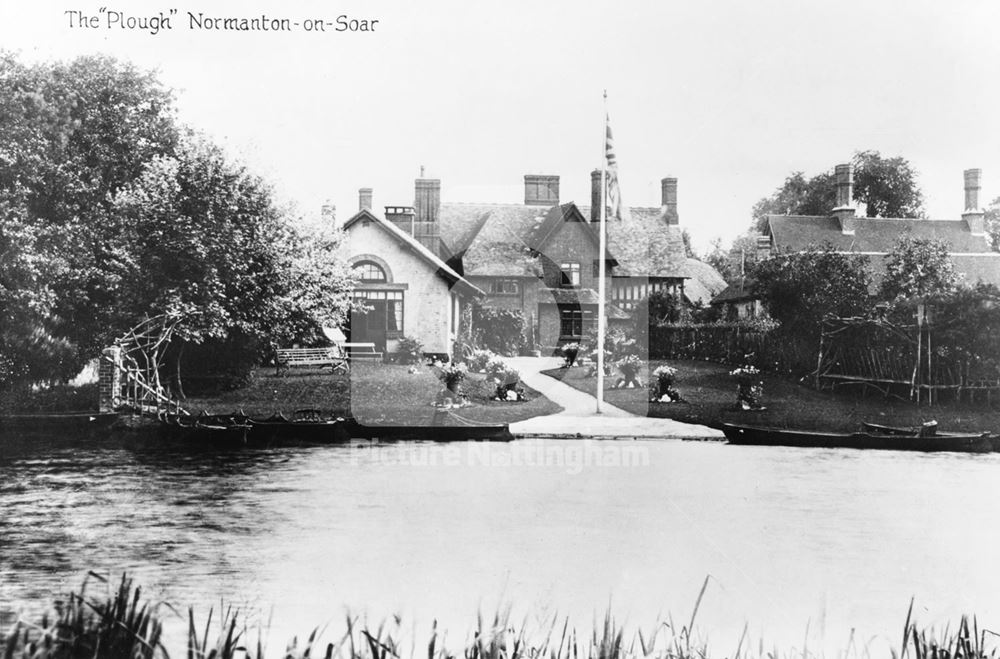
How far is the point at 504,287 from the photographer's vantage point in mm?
20188

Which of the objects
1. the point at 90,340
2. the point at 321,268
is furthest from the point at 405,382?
the point at 90,340

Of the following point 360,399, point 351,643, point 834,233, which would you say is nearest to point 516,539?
point 351,643

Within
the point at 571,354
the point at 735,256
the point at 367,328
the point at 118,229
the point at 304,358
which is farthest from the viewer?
the point at 571,354

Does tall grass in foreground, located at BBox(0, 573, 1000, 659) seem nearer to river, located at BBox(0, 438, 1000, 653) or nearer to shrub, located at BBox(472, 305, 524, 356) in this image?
river, located at BBox(0, 438, 1000, 653)

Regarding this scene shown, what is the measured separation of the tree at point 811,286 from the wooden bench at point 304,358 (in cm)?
611

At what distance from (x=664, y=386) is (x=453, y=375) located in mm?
3406

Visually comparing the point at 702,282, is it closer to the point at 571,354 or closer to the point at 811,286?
→ the point at 811,286

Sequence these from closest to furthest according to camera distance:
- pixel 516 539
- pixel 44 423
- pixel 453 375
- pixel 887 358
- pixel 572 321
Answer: pixel 516 539 < pixel 44 423 < pixel 887 358 < pixel 453 375 < pixel 572 321

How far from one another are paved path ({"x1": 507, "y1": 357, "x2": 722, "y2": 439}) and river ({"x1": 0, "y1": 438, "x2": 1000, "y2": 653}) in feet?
5.78

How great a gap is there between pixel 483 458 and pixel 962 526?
181 inches

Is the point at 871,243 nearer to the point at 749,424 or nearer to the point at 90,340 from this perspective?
the point at 749,424

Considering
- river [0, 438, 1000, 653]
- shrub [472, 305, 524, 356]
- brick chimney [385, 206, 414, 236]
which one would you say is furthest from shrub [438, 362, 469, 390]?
brick chimney [385, 206, 414, 236]

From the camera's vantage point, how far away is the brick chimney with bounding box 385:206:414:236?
21844 mm

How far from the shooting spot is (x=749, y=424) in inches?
395
